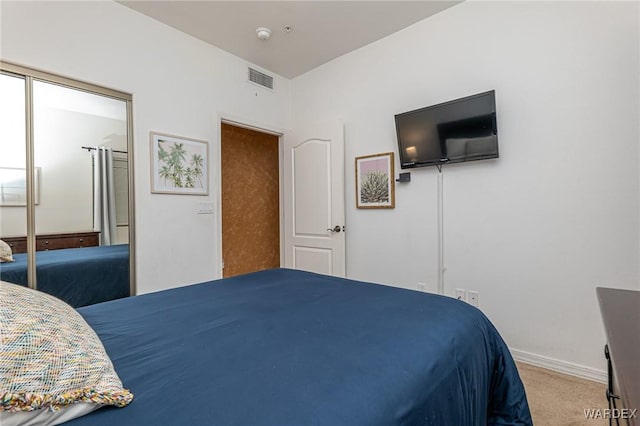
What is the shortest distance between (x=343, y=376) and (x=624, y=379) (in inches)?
24.7

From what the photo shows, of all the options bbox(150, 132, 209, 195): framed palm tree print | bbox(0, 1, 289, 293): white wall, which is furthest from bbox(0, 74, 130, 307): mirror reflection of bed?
bbox(150, 132, 209, 195): framed palm tree print

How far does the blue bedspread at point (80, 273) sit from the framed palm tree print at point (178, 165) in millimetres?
655

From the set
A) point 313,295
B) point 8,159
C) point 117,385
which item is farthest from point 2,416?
point 8,159

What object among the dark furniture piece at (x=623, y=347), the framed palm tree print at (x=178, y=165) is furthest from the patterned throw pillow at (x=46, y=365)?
the framed palm tree print at (x=178, y=165)

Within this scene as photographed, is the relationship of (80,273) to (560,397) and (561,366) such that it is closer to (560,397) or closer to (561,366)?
(560,397)

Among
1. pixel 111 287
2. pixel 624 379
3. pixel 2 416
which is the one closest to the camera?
pixel 2 416

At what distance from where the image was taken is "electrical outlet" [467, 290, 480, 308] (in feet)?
8.48

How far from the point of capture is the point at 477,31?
257 centimetres

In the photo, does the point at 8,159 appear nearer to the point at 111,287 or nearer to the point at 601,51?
the point at 111,287

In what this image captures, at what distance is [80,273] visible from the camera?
7.73 ft

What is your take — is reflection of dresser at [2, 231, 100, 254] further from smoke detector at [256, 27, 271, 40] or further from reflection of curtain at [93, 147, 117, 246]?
smoke detector at [256, 27, 271, 40]

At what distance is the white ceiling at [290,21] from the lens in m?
2.62

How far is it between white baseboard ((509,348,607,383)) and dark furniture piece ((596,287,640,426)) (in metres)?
1.26

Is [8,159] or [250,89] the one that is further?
[250,89]
